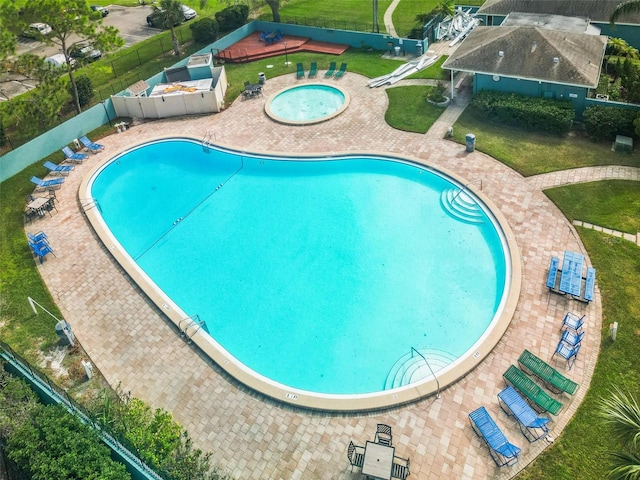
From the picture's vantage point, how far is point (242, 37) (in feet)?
147

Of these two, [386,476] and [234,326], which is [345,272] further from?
[386,476]

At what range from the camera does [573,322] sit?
17.7 metres

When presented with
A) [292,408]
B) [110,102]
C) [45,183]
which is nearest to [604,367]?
[292,408]

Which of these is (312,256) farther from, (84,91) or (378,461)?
(84,91)

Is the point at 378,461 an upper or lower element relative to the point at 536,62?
lower

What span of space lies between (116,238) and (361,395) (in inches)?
606

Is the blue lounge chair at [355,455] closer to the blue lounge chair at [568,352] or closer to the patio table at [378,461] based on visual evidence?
the patio table at [378,461]

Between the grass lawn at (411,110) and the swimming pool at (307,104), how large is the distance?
3.29 m

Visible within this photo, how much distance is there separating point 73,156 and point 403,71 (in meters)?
23.7

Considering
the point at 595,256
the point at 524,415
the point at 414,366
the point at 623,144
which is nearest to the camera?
the point at 524,415

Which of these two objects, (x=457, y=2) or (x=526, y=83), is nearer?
(x=526, y=83)

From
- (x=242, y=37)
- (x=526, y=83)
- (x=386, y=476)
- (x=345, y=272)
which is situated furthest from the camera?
(x=242, y=37)

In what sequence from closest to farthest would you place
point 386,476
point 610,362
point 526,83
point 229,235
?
point 386,476
point 610,362
point 229,235
point 526,83

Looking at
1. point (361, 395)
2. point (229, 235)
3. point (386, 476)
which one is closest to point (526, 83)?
point (229, 235)
